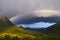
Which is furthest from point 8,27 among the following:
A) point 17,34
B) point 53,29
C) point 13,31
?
point 53,29

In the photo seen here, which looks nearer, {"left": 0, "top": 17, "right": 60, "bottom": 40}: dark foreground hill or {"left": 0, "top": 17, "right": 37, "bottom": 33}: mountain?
{"left": 0, "top": 17, "right": 60, "bottom": 40}: dark foreground hill

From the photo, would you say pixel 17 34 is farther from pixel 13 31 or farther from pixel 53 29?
pixel 53 29

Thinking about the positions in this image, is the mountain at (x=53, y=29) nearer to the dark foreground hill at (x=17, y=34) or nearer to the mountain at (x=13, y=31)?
the dark foreground hill at (x=17, y=34)

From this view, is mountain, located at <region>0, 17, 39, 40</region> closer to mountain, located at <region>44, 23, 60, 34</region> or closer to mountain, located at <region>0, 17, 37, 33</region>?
mountain, located at <region>0, 17, 37, 33</region>

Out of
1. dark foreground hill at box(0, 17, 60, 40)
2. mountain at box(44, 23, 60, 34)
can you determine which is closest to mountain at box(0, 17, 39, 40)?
dark foreground hill at box(0, 17, 60, 40)

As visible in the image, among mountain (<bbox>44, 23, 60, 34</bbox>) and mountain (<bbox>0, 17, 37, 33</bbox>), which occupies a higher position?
mountain (<bbox>0, 17, 37, 33</bbox>)

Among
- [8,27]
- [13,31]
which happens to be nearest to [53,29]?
[13,31]

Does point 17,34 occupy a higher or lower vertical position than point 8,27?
lower

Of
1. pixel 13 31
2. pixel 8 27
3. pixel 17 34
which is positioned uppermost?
pixel 8 27

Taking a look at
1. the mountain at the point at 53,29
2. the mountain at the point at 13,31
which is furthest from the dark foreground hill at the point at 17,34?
the mountain at the point at 53,29

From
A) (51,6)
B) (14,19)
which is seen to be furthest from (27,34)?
(51,6)

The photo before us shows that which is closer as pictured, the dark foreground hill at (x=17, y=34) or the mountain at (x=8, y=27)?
the dark foreground hill at (x=17, y=34)

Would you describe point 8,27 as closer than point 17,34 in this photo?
No
